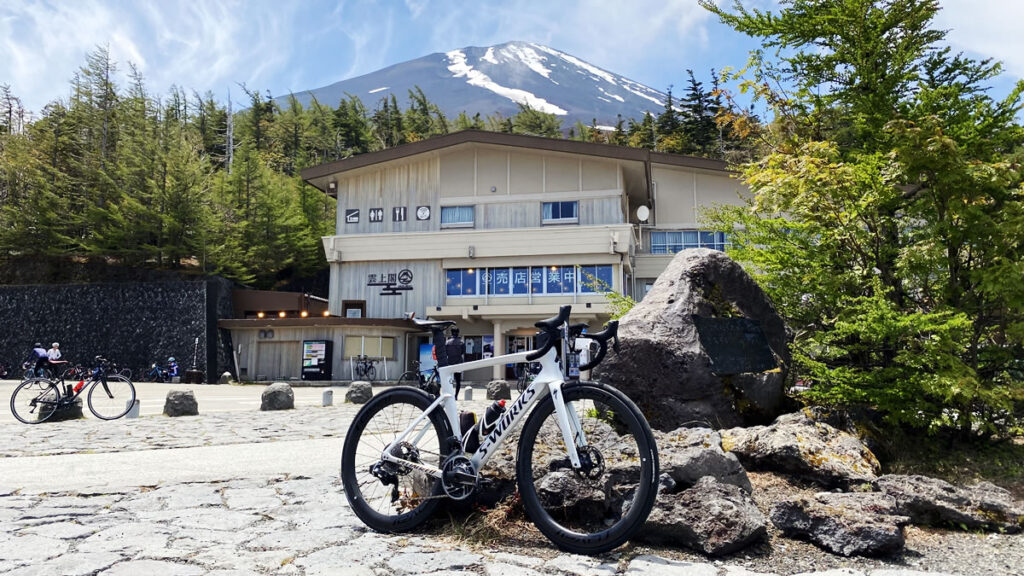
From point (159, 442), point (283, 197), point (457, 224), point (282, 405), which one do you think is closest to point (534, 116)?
point (283, 197)

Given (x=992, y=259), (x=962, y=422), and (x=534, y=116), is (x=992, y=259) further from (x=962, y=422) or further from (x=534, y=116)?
(x=534, y=116)

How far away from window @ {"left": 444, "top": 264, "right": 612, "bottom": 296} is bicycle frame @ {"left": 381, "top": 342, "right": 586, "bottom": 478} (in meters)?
21.5

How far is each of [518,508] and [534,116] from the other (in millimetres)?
58902

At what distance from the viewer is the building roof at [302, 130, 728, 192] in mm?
25416

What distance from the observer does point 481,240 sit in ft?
85.1

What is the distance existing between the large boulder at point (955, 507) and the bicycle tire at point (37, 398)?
11.5 metres

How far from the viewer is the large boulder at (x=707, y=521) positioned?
294 centimetres

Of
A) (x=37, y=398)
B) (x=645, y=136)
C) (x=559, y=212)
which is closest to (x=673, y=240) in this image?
(x=559, y=212)

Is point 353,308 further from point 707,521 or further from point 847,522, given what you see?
point 847,522

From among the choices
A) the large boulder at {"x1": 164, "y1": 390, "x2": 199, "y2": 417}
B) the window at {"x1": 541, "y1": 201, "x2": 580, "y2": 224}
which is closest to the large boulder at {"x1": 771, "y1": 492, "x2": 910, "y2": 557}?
the large boulder at {"x1": 164, "y1": 390, "x2": 199, "y2": 417}

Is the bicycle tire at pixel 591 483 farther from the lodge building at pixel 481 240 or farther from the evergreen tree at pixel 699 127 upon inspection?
the evergreen tree at pixel 699 127

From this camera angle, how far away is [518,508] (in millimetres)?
3479

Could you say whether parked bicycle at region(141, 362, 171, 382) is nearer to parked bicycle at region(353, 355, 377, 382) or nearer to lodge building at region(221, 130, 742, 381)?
lodge building at region(221, 130, 742, 381)

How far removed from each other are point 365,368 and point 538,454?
22.6 m
